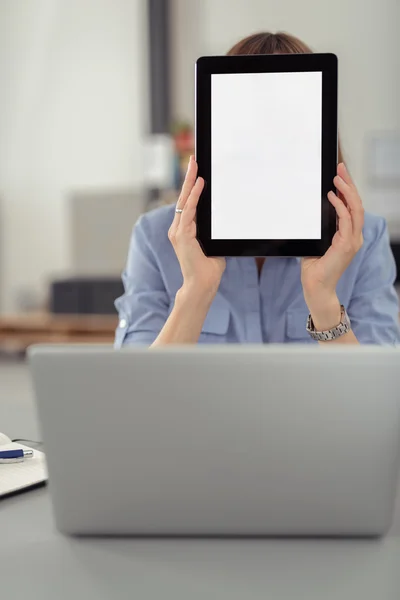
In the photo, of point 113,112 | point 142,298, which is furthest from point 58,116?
point 142,298

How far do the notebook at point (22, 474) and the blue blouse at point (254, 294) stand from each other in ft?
1.56

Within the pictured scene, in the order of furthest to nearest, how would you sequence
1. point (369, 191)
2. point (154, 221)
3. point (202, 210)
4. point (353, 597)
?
point (369, 191), point (154, 221), point (202, 210), point (353, 597)

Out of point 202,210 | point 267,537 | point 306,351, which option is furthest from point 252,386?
point 202,210

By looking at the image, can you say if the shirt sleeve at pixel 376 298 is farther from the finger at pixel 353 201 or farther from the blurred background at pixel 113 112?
the blurred background at pixel 113 112

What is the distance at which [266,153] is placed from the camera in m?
1.15

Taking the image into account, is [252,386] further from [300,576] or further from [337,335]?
[337,335]

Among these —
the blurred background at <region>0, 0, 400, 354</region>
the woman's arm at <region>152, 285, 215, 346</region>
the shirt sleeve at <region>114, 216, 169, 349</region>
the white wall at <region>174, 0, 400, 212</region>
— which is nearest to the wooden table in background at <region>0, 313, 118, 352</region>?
the blurred background at <region>0, 0, 400, 354</region>

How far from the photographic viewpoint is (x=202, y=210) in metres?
1.15

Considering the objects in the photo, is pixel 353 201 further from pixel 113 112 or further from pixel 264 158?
pixel 113 112

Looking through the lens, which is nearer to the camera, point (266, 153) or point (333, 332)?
point (266, 153)

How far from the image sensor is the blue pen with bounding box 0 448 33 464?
986 mm

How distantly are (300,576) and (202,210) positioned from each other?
61 centimetres

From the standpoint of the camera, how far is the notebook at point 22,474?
35.4 inches

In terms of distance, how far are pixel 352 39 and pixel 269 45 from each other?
4.82 m
